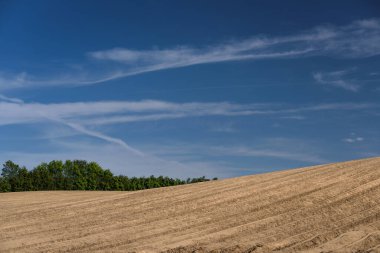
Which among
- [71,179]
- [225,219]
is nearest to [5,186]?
[71,179]

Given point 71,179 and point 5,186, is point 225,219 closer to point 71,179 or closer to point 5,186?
point 5,186

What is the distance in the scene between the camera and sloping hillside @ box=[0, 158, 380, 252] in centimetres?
1170

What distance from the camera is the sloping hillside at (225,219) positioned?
1170 cm

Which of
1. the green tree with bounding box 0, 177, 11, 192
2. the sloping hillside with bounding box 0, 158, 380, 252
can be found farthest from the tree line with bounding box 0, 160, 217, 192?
the sloping hillside with bounding box 0, 158, 380, 252

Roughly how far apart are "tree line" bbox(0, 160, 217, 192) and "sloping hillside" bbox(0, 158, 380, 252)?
26447 millimetres

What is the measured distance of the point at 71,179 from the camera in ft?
169

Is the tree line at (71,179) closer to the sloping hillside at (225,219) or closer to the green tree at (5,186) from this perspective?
the green tree at (5,186)

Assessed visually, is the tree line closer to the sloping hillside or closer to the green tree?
the green tree

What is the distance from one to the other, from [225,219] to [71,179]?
38.8 metres

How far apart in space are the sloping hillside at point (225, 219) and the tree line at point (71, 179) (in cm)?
2645

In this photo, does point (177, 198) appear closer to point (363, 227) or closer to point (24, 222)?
point (24, 222)

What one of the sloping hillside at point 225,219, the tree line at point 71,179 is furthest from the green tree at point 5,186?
the sloping hillside at point 225,219

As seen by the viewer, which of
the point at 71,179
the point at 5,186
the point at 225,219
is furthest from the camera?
the point at 71,179

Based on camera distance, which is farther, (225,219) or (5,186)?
(5,186)
